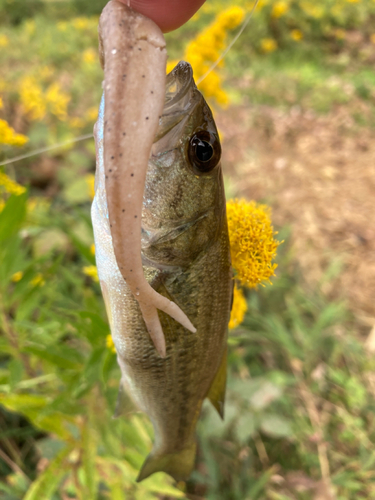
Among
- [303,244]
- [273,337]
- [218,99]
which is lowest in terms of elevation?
[273,337]

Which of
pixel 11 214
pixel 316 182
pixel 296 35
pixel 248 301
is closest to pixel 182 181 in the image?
pixel 11 214

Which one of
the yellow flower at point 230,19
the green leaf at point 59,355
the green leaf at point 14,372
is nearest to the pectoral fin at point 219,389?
the green leaf at point 59,355

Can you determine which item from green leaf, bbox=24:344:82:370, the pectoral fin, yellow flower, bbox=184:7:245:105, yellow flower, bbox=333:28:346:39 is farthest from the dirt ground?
yellow flower, bbox=333:28:346:39

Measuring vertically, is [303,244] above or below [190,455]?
above

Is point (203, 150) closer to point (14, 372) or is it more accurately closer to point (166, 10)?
point (166, 10)

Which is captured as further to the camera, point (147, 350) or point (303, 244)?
point (303, 244)

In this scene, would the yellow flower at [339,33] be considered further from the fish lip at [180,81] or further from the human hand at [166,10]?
the fish lip at [180,81]

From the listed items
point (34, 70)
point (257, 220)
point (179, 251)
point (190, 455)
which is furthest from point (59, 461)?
point (34, 70)

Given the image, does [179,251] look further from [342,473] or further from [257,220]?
[342,473]
